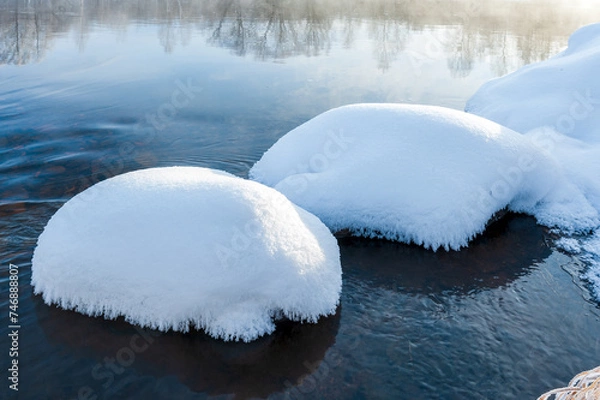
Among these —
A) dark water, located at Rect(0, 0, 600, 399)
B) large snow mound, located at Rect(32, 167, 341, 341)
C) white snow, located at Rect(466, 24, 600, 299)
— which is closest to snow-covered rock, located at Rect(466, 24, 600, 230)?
white snow, located at Rect(466, 24, 600, 299)

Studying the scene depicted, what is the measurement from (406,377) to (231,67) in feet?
46.9

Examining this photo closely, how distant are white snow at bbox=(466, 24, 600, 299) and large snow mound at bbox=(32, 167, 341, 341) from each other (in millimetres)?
3788

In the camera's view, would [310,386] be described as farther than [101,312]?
No

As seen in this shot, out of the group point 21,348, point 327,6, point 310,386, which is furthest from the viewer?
point 327,6

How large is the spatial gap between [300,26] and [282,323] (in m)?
24.6

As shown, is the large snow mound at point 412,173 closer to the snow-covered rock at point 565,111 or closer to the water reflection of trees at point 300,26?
the snow-covered rock at point 565,111

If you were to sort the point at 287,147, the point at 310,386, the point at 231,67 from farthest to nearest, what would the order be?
the point at 231,67
the point at 287,147
the point at 310,386

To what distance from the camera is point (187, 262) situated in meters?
4.33

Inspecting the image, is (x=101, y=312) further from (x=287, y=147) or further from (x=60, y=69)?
(x=60, y=69)

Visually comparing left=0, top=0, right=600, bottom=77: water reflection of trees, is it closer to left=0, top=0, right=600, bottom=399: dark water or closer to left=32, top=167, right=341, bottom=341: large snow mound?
left=0, top=0, right=600, bottom=399: dark water

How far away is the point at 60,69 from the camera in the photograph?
49.1ft

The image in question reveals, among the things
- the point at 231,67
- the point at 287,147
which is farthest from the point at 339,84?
the point at 287,147

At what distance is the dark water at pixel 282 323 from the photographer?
4.04 meters

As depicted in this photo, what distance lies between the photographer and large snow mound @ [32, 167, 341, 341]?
14.1 ft
